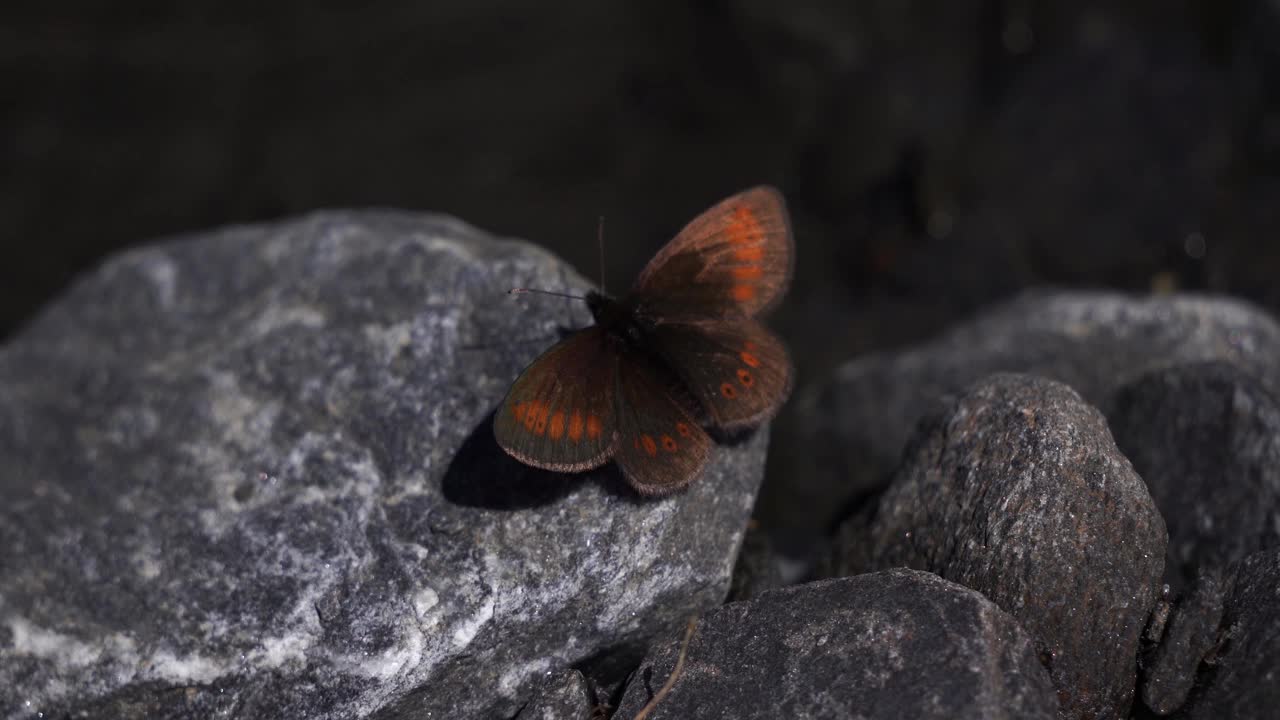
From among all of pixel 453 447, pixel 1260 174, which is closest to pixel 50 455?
pixel 453 447

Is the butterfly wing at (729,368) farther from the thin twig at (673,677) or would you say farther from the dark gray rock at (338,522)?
the thin twig at (673,677)

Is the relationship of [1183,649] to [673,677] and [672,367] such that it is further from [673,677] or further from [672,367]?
[672,367]

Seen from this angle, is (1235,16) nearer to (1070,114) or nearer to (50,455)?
(1070,114)

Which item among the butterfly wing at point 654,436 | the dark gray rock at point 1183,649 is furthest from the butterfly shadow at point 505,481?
the dark gray rock at point 1183,649

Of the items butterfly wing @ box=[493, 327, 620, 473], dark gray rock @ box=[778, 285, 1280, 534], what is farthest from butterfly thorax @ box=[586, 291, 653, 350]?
dark gray rock @ box=[778, 285, 1280, 534]

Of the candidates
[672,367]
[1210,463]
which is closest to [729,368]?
[672,367]

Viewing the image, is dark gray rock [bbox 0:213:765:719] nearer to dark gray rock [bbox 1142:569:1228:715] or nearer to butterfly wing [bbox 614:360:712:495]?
butterfly wing [bbox 614:360:712:495]
